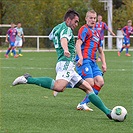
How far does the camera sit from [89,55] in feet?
32.4

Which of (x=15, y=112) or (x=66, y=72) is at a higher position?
(x=66, y=72)

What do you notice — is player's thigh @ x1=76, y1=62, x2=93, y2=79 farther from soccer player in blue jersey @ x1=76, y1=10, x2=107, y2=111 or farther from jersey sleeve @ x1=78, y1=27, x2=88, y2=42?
jersey sleeve @ x1=78, y1=27, x2=88, y2=42

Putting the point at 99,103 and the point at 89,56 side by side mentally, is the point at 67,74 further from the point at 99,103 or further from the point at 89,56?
the point at 89,56

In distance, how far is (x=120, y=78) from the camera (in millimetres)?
16047

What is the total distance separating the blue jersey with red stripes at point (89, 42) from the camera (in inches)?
388

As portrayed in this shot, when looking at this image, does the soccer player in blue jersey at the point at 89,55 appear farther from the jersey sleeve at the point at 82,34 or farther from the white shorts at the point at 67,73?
the white shorts at the point at 67,73

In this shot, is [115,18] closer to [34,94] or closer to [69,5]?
[69,5]

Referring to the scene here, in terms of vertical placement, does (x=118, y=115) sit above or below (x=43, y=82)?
below

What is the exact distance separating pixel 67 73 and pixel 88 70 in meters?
1.19

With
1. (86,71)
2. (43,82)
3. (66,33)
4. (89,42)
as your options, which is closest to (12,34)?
(89,42)

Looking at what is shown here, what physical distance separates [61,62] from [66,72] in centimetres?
19

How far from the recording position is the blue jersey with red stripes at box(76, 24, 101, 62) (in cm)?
984

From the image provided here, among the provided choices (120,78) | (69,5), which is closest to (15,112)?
(120,78)

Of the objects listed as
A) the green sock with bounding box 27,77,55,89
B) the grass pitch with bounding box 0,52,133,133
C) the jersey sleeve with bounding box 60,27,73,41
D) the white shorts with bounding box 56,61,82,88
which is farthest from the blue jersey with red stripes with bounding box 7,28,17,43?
the jersey sleeve with bounding box 60,27,73,41
